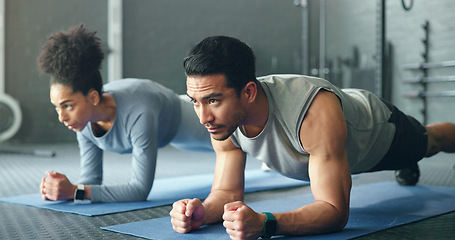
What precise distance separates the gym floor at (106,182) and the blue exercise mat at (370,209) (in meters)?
0.06

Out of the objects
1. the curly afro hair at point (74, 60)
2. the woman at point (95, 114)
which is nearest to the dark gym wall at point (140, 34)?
the woman at point (95, 114)

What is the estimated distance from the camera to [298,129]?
1.35m

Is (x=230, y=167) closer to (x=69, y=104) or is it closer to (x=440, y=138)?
(x=69, y=104)

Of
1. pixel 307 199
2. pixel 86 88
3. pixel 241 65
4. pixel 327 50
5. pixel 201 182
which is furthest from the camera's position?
pixel 327 50

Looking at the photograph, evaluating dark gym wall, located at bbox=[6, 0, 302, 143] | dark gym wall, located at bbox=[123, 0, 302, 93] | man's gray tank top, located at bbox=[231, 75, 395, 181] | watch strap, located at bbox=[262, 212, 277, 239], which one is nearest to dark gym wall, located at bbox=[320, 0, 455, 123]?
dark gym wall, located at bbox=[123, 0, 302, 93]

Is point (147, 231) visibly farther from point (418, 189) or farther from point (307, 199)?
point (418, 189)

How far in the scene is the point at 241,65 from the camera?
1.29 m

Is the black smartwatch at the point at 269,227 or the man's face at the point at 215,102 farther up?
the man's face at the point at 215,102

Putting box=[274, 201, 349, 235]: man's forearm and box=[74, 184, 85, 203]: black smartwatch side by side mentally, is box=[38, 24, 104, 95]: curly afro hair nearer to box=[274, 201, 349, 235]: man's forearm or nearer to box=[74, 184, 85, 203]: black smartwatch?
box=[74, 184, 85, 203]: black smartwatch

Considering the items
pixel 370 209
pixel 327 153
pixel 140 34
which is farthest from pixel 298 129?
pixel 140 34

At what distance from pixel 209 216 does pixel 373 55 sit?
4.38 m

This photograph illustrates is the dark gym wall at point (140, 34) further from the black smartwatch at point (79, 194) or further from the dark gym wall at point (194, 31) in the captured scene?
the black smartwatch at point (79, 194)

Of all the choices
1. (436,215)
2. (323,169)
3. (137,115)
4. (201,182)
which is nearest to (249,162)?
(201,182)

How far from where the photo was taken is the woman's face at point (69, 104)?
186 centimetres
